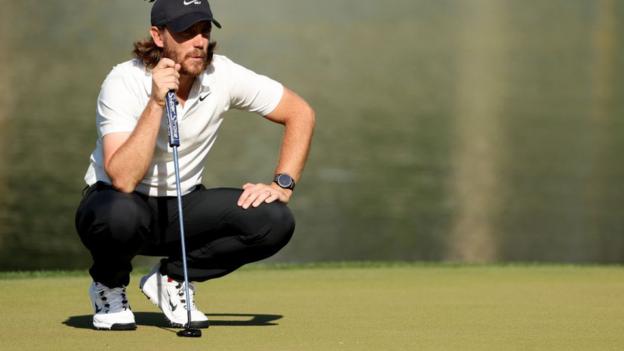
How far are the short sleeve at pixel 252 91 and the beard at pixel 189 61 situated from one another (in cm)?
19

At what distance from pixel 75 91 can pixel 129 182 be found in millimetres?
21087

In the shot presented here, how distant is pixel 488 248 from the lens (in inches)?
462

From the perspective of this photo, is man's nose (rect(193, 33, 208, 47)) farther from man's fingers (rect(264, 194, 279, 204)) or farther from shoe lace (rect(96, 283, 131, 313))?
Result: shoe lace (rect(96, 283, 131, 313))

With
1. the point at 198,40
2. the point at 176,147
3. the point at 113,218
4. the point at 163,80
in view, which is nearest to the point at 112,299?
the point at 113,218

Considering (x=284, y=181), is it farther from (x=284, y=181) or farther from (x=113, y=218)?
(x=113, y=218)

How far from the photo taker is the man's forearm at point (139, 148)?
5.01 m

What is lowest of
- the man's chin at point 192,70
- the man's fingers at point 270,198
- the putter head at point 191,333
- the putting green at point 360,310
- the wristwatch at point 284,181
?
the putting green at point 360,310

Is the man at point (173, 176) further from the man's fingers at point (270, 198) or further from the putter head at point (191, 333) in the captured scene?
the putter head at point (191, 333)

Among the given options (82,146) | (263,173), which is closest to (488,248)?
(263,173)

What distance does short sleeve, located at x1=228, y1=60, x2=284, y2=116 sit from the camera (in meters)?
5.43

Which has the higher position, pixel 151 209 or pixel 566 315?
pixel 151 209

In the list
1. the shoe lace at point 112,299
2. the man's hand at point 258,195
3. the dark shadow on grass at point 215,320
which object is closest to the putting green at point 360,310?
the dark shadow on grass at point 215,320

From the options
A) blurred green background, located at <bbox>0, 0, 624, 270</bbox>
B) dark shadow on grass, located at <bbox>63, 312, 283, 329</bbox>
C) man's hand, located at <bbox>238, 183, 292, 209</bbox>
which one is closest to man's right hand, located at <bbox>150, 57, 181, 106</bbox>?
man's hand, located at <bbox>238, 183, 292, 209</bbox>

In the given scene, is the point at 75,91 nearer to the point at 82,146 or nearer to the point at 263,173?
the point at 82,146
